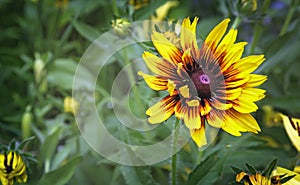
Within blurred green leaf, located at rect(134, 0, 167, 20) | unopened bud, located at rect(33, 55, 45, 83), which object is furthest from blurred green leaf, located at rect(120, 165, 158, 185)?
unopened bud, located at rect(33, 55, 45, 83)

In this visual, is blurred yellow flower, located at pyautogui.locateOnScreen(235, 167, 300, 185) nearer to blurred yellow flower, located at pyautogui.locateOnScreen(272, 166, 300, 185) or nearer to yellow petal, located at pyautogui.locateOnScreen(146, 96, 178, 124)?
blurred yellow flower, located at pyautogui.locateOnScreen(272, 166, 300, 185)

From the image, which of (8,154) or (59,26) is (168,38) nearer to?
(8,154)

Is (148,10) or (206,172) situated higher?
(148,10)

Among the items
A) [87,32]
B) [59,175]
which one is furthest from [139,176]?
[87,32]

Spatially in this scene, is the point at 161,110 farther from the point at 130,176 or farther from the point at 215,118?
the point at 130,176

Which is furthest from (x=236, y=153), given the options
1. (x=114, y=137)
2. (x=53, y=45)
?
(x=53, y=45)

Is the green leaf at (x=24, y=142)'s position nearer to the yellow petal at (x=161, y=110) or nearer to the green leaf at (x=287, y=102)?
the yellow petal at (x=161, y=110)

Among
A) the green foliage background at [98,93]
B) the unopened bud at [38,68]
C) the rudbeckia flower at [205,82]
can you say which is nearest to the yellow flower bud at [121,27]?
the green foliage background at [98,93]
